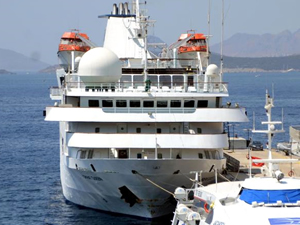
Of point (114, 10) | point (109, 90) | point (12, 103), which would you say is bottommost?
point (12, 103)

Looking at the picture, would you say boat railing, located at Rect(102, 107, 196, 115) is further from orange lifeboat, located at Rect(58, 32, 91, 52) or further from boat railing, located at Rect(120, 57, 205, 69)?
orange lifeboat, located at Rect(58, 32, 91, 52)

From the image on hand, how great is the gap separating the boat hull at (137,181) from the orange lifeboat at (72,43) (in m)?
14.5

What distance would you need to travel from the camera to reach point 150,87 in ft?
135

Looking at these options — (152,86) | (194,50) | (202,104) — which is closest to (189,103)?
(202,104)

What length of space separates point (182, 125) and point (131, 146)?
12.2 ft

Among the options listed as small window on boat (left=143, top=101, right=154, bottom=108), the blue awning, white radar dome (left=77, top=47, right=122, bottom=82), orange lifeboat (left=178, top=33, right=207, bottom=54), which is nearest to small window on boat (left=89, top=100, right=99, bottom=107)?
white radar dome (left=77, top=47, right=122, bottom=82)

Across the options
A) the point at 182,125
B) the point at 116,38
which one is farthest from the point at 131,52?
the point at 182,125

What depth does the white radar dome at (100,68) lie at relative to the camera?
41281mm

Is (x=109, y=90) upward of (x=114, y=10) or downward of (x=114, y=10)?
downward

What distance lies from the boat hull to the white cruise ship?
5cm

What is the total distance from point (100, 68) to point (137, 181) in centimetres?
713

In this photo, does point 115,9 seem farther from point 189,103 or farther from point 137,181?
point 137,181

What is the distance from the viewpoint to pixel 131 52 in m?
47.8

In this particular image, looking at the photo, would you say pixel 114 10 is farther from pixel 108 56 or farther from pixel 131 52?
pixel 108 56
